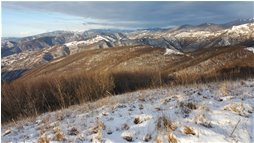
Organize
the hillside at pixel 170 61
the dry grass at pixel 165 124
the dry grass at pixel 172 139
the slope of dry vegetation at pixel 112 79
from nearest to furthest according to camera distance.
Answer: the dry grass at pixel 172 139
the dry grass at pixel 165 124
the slope of dry vegetation at pixel 112 79
the hillside at pixel 170 61

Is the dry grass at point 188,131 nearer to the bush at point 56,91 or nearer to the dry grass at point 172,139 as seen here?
the dry grass at point 172,139

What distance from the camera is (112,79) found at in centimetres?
2470

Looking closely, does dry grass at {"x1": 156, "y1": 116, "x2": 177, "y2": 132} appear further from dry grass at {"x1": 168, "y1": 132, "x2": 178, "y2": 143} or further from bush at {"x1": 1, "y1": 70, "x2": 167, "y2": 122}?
bush at {"x1": 1, "y1": 70, "x2": 167, "y2": 122}

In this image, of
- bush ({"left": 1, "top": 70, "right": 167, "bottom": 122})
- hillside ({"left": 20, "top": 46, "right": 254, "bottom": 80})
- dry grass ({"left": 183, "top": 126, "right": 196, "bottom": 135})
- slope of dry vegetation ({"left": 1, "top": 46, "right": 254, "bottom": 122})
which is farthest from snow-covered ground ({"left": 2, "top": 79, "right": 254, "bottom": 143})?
hillside ({"left": 20, "top": 46, "right": 254, "bottom": 80})

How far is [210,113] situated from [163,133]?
1739 mm

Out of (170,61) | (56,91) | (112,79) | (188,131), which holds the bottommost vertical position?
(170,61)

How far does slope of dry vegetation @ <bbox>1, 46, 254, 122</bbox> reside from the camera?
65.1ft

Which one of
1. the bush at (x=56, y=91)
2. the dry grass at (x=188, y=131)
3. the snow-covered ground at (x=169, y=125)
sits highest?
the dry grass at (x=188, y=131)

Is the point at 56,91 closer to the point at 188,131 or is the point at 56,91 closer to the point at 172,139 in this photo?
the point at 188,131

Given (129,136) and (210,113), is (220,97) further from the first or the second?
(129,136)

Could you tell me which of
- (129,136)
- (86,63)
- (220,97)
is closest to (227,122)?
(129,136)

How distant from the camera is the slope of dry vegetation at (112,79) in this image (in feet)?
65.1

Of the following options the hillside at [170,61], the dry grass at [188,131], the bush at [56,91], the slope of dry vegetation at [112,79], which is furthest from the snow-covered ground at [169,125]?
the hillside at [170,61]

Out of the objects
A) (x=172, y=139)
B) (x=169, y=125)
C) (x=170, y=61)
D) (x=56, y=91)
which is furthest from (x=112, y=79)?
(x=170, y=61)
